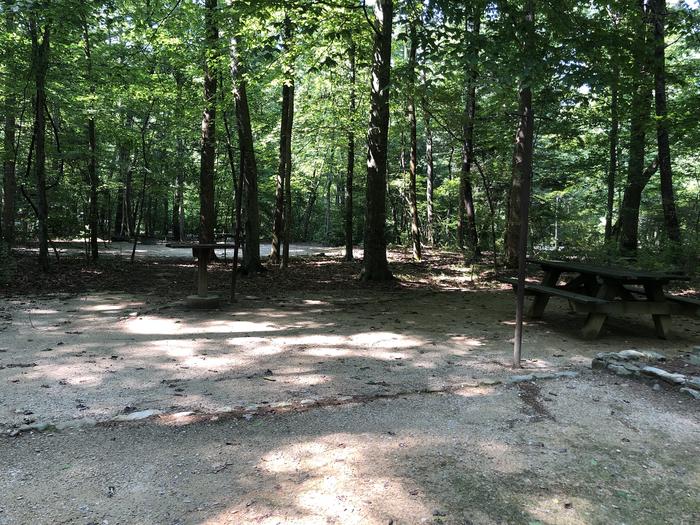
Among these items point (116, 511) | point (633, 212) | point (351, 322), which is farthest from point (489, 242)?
point (116, 511)

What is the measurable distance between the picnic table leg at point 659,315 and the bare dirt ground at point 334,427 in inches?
5.8

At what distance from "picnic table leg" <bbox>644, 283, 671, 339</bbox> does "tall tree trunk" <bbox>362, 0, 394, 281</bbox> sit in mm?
5047

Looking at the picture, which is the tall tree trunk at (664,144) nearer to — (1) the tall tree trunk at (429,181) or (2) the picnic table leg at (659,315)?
(2) the picnic table leg at (659,315)

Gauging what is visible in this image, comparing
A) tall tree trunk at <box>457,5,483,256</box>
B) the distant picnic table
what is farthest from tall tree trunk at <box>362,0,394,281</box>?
the distant picnic table

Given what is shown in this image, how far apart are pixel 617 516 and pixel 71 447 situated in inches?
117

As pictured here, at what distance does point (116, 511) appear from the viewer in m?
2.17

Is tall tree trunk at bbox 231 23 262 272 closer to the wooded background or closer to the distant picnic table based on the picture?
the wooded background

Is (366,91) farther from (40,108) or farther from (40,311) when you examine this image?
(40,311)

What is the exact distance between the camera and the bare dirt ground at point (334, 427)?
224 cm

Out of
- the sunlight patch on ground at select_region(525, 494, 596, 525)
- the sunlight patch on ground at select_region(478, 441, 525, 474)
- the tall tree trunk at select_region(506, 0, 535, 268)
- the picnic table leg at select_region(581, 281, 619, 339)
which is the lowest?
the sunlight patch on ground at select_region(525, 494, 596, 525)

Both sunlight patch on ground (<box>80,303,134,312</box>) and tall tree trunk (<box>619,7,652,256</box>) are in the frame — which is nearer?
sunlight patch on ground (<box>80,303,134,312</box>)

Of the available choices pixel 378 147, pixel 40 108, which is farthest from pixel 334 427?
pixel 40 108

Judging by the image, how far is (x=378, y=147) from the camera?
9.68m

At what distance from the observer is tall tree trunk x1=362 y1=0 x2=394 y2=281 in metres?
9.23
